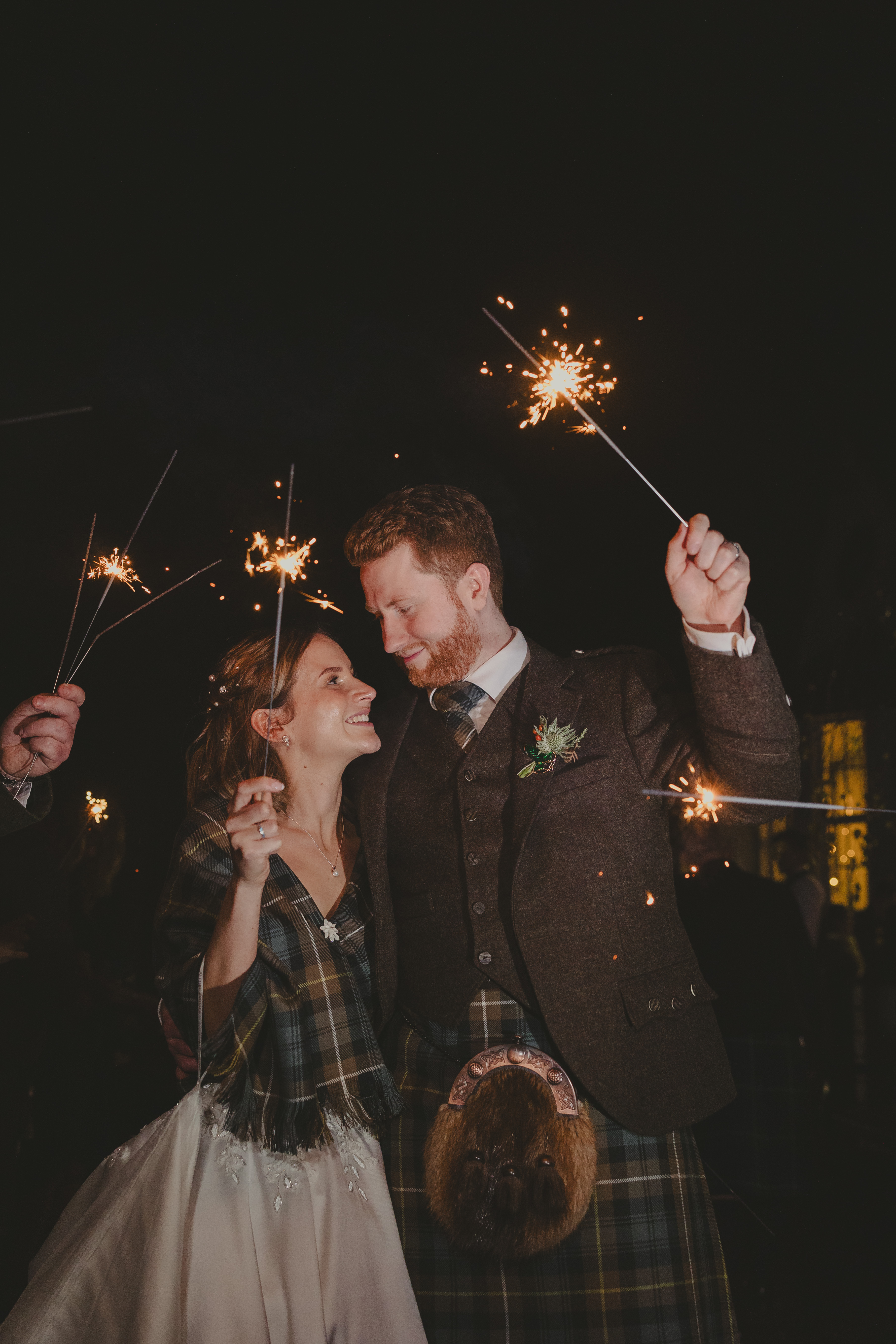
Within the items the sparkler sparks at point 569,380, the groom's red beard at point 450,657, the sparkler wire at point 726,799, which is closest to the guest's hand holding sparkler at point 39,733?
the groom's red beard at point 450,657

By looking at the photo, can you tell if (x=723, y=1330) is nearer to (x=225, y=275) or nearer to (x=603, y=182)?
(x=603, y=182)

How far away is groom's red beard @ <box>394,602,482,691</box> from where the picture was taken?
2.22m

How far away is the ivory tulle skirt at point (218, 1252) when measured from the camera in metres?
1.68

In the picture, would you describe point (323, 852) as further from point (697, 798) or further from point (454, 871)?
point (697, 798)

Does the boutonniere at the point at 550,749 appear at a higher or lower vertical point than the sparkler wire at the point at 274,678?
lower

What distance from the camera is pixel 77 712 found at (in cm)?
217

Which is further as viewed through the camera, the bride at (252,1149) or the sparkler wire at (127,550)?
the sparkler wire at (127,550)

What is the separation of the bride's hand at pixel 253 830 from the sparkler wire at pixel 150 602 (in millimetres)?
1150

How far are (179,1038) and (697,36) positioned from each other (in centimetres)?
355

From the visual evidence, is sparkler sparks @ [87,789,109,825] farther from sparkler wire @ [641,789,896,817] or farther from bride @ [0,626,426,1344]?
sparkler wire @ [641,789,896,817]

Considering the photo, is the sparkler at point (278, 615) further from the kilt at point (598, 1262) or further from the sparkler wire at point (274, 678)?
the kilt at point (598, 1262)

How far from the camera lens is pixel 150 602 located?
274 centimetres

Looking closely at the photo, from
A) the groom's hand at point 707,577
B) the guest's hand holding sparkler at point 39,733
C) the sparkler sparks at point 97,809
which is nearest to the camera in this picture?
the groom's hand at point 707,577

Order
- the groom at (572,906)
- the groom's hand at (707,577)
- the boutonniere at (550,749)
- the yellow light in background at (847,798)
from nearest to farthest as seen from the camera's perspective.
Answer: the groom's hand at (707,577), the groom at (572,906), the boutonniere at (550,749), the yellow light in background at (847,798)
